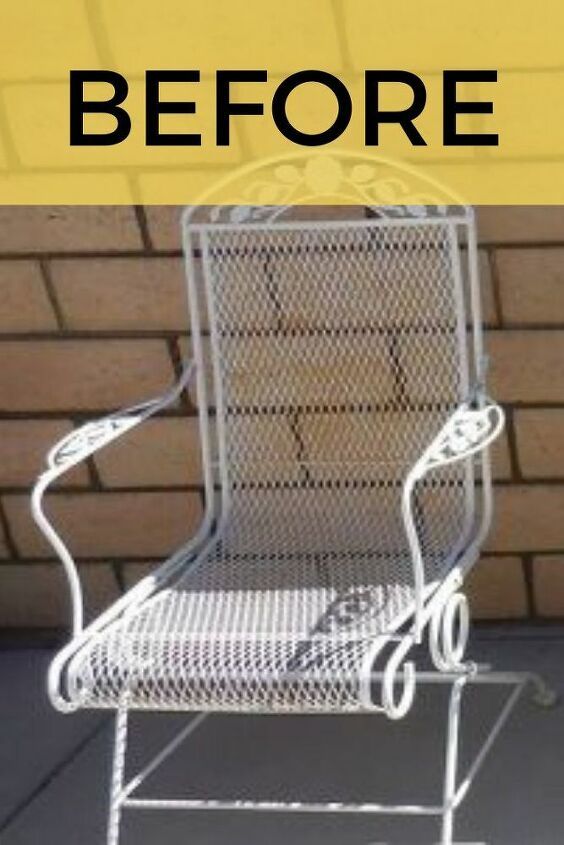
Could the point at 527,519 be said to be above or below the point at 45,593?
above

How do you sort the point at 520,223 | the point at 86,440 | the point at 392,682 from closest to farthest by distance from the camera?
the point at 392,682
the point at 86,440
the point at 520,223

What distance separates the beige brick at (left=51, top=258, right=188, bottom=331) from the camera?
4520mm

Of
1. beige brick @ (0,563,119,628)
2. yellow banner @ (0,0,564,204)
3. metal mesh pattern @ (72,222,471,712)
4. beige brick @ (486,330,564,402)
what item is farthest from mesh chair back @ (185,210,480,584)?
beige brick @ (0,563,119,628)

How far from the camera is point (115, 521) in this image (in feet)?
15.8

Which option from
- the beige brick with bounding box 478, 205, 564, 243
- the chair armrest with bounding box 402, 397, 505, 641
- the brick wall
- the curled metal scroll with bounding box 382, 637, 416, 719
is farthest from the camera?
the brick wall

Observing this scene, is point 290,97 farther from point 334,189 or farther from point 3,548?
point 3,548

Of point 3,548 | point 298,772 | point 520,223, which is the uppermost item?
point 520,223

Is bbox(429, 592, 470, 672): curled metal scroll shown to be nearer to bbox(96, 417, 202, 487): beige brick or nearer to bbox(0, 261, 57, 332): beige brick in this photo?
bbox(96, 417, 202, 487): beige brick

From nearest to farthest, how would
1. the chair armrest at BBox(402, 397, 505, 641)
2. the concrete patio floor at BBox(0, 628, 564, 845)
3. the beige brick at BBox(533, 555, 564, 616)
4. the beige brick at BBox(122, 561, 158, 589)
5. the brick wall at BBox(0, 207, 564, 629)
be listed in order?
1. the chair armrest at BBox(402, 397, 505, 641)
2. the concrete patio floor at BBox(0, 628, 564, 845)
3. the brick wall at BBox(0, 207, 564, 629)
4. the beige brick at BBox(533, 555, 564, 616)
5. the beige brick at BBox(122, 561, 158, 589)

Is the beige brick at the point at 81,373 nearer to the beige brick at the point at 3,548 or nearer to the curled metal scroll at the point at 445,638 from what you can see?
the beige brick at the point at 3,548

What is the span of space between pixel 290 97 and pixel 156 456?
0.89m

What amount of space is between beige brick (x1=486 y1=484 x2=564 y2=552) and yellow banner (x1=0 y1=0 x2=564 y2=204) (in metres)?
0.67

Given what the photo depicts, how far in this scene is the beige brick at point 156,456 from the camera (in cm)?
468

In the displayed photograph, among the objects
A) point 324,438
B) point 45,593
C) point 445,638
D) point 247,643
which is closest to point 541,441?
point 324,438
